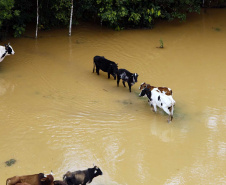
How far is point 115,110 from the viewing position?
9.23m

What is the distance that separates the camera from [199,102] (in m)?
9.72

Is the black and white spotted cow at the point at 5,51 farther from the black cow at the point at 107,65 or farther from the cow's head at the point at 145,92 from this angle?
the cow's head at the point at 145,92

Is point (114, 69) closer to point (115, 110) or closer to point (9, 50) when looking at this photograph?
point (115, 110)

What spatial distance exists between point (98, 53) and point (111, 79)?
1709 millimetres

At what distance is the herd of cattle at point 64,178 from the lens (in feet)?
19.6

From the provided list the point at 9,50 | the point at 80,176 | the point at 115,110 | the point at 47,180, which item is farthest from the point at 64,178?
the point at 9,50

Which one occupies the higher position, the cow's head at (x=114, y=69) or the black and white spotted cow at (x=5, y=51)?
the black and white spotted cow at (x=5, y=51)

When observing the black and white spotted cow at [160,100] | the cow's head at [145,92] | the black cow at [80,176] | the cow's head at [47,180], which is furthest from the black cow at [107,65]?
the cow's head at [47,180]

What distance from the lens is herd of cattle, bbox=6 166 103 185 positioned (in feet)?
19.6

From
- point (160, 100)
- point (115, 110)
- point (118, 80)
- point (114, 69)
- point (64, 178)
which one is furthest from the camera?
point (114, 69)

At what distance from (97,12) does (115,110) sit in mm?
5774

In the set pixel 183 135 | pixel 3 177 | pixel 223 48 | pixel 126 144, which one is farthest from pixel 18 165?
pixel 223 48

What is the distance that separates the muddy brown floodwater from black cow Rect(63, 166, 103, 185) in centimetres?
35

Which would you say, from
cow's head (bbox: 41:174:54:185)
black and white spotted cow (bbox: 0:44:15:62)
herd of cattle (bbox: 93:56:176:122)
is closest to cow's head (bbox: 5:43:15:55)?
black and white spotted cow (bbox: 0:44:15:62)
